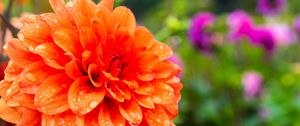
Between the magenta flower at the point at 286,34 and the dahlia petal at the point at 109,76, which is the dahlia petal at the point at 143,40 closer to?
the dahlia petal at the point at 109,76

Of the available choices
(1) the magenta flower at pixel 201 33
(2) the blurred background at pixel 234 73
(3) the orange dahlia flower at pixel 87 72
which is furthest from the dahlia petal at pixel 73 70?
(1) the magenta flower at pixel 201 33

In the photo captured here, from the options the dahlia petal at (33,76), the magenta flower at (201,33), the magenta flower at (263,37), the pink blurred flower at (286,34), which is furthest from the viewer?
the pink blurred flower at (286,34)

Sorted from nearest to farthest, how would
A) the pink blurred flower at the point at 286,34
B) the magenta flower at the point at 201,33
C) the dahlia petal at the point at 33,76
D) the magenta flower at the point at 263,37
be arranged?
the dahlia petal at the point at 33,76 < the magenta flower at the point at 201,33 < the magenta flower at the point at 263,37 < the pink blurred flower at the point at 286,34

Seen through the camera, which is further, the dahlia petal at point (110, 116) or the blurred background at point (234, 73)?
the blurred background at point (234, 73)

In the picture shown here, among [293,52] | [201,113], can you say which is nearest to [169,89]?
[201,113]

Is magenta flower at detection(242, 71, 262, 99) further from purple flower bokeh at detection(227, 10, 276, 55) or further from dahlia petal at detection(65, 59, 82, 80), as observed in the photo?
dahlia petal at detection(65, 59, 82, 80)

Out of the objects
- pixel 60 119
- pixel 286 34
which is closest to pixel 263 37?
pixel 286 34

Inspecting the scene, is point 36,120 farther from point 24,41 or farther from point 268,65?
point 268,65

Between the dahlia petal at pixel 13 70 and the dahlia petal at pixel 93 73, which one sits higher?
the dahlia petal at pixel 93 73
